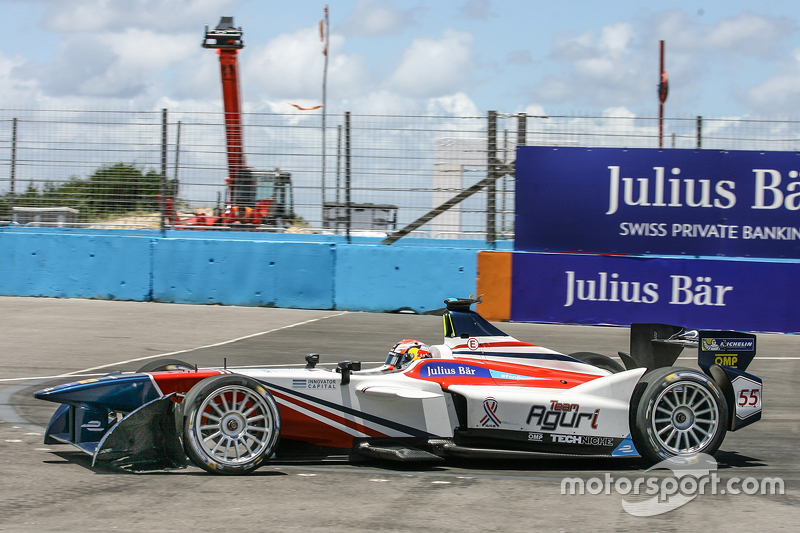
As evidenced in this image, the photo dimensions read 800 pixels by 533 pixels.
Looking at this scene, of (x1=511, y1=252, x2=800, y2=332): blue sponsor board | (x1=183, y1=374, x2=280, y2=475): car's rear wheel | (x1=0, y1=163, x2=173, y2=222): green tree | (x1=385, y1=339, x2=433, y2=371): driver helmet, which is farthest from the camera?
(x1=0, y1=163, x2=173, y2=222): green tree

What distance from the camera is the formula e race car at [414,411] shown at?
189 inches

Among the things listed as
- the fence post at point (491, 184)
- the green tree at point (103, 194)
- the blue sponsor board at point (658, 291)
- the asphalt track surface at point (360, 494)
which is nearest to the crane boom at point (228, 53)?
the green tree at point (103, 194)

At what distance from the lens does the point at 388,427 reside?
521 cm

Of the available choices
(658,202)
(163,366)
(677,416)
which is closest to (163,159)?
(658,202)

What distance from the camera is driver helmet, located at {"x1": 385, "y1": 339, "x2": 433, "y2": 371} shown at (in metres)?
5.59

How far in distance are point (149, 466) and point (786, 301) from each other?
9.20m

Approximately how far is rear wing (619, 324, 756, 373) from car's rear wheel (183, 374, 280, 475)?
254cm

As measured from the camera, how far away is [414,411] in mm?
Result: 5199

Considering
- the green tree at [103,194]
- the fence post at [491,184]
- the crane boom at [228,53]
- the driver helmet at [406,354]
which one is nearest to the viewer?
the driver helmet at [406,354]

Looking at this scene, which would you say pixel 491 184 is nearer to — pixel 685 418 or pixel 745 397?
pixel 745 397

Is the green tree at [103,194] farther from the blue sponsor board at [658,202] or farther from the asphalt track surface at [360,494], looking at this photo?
the asphalt track surface at [360,494]

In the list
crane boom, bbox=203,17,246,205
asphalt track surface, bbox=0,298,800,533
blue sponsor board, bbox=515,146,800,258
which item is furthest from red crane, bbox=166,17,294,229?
crane boom, bbox=203,17,246,205

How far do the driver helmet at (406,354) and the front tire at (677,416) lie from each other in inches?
52.6

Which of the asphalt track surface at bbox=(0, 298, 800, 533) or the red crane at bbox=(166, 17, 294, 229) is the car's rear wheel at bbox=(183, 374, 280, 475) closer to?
the asphalt track surface at bbox=(0, 298, 800, 533)
